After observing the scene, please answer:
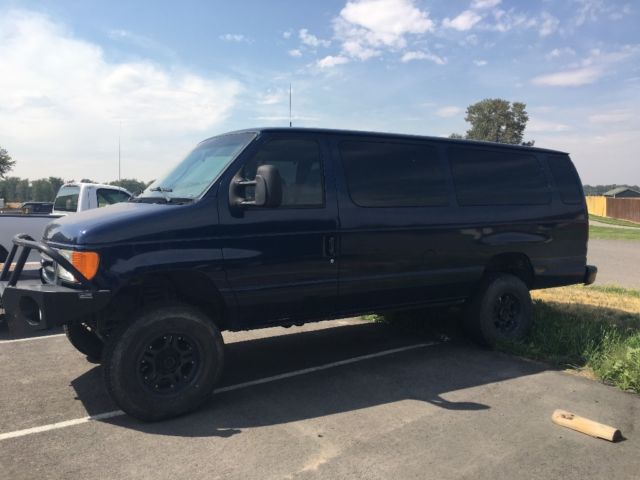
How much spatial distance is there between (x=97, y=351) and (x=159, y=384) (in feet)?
5.17

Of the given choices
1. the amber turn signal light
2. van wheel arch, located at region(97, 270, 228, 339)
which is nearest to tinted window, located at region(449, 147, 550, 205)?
van wheel arch, located at region(97, 270, 228, 339)

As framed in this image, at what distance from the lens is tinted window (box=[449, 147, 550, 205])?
19.2 feet

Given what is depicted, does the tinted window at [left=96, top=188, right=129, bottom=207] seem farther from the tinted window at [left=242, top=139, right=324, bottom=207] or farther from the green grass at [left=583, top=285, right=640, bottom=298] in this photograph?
the green grass at [left=583, top=285, right=640, bottom=298]

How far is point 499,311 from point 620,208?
50646 mm

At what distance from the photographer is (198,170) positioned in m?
4.84

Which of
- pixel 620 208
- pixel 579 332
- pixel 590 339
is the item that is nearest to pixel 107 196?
pixel 579 332

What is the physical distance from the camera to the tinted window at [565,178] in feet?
21.7

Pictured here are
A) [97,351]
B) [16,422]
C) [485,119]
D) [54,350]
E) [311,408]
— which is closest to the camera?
[16,422]

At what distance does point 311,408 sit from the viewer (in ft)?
14.1

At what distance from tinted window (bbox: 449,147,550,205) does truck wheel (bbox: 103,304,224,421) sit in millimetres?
3075

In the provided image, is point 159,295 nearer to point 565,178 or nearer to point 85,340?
point 85,340

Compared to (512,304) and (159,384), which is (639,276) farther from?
(159,384)

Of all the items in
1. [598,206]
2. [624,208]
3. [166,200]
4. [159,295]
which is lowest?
[159,295]

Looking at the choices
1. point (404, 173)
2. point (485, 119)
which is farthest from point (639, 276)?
point (485, 119)
